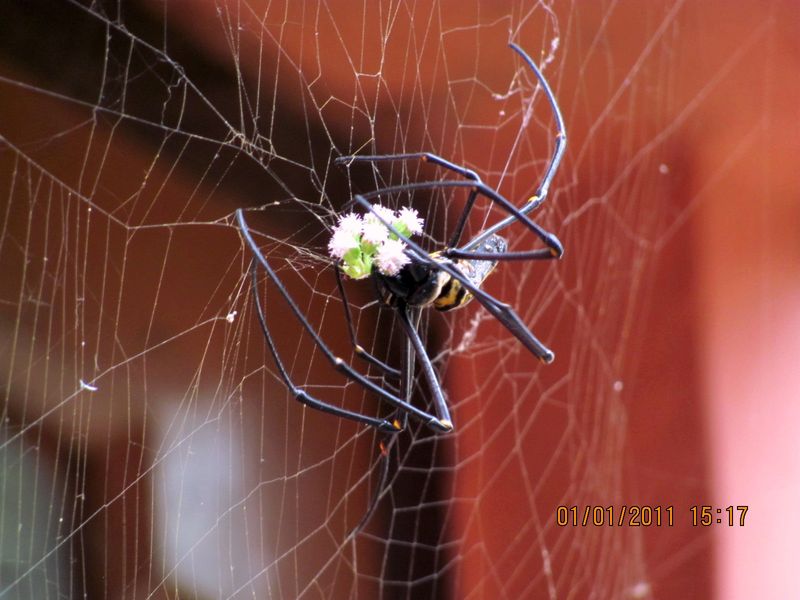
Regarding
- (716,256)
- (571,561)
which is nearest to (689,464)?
(571,561)

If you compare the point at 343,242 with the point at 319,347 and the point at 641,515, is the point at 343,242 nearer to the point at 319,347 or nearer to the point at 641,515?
the point at 319,347

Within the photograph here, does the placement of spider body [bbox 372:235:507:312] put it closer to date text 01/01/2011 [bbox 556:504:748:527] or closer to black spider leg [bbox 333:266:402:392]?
black spider leg [bbox 333:266:402:392]

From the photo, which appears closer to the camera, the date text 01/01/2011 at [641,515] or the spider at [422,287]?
the spider at [422,287]

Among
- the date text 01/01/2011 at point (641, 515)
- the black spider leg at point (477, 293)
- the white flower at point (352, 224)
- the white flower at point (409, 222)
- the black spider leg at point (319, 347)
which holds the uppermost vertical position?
the date text 01/01/2011 at point (641, 515)

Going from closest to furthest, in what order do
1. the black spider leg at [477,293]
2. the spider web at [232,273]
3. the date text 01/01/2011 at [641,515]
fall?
the spider web at [232,273]
the black spider leg at [477,293]
the date text 01/01/2011 at [641,515]

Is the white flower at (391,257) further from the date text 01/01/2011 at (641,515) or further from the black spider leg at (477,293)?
the date text 01/01/2011 at (641,515)

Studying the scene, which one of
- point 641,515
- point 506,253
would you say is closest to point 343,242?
point 506,253

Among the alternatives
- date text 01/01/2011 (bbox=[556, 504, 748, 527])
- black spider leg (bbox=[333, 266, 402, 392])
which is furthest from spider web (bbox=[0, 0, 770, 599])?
date text 01/01/2011 (bbox=[556, 504, 748, 527])

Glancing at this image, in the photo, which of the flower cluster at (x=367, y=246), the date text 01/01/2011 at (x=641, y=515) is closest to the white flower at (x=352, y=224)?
the flower cluster at (x=367, y=246)
